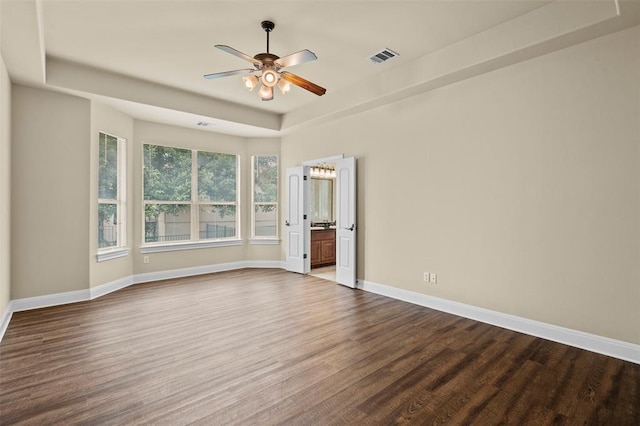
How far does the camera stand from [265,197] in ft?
23.6

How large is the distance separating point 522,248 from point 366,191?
2.39m

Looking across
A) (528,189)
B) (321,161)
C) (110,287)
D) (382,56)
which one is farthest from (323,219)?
(528,189)

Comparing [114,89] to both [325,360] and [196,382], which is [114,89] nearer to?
[196,382]

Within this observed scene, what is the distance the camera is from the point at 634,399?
90.1 inches

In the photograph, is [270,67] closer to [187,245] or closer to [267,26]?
[267,26]

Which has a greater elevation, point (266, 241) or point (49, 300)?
point (266, 241)

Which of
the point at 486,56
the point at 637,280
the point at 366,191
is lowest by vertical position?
the point at 637,280

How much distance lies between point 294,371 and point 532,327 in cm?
255

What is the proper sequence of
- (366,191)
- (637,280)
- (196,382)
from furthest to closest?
(366,191)
(637,280)
(196,382)

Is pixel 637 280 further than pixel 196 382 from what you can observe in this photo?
Yes

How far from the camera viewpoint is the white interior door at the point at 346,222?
5.39 m

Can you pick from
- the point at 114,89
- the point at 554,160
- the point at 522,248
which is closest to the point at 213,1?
the point at 114,89

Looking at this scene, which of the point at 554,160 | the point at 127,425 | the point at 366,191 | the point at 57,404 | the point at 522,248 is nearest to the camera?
the point at 127,425

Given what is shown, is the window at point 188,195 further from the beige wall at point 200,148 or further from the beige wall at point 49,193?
the beige wall at point 49,193
